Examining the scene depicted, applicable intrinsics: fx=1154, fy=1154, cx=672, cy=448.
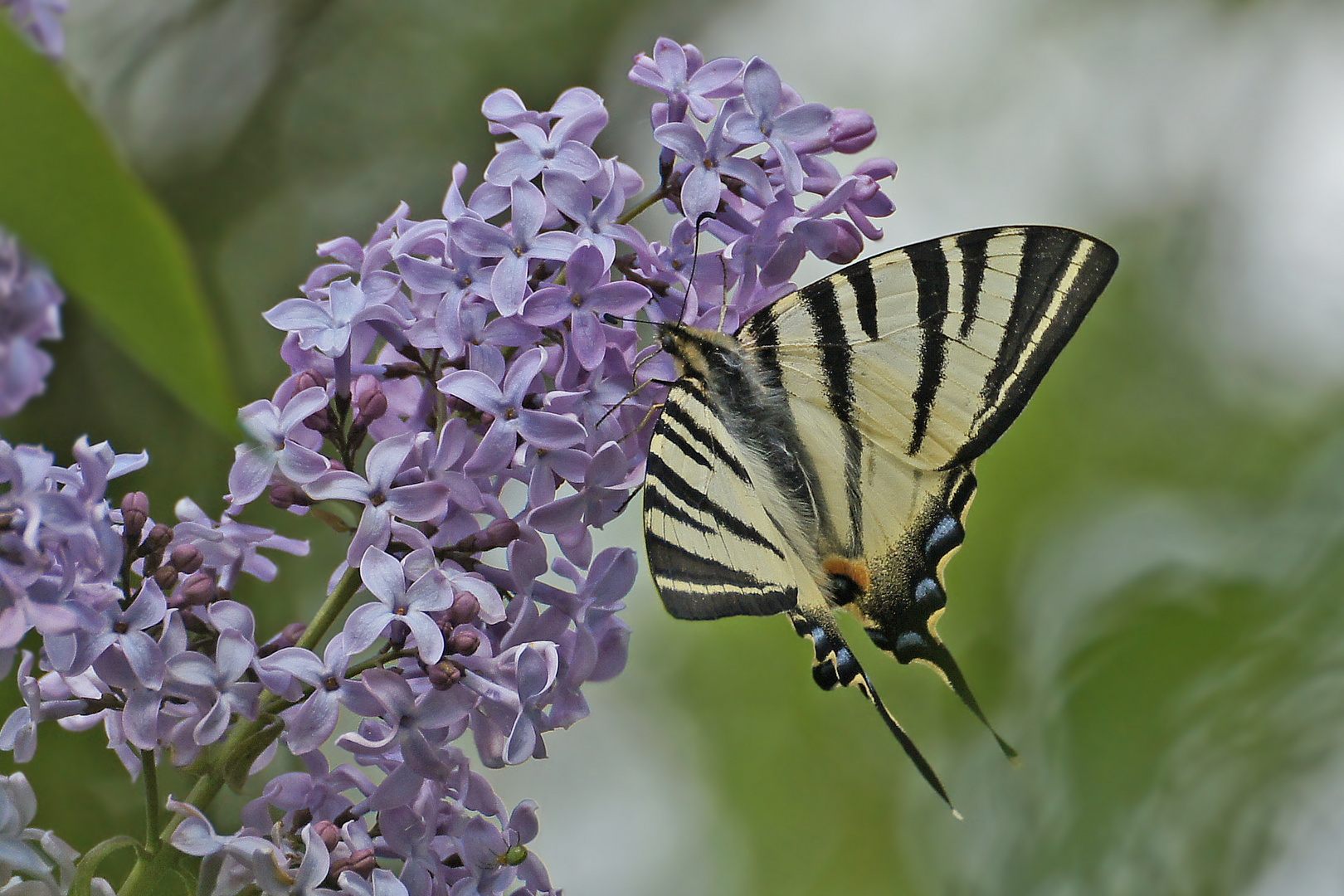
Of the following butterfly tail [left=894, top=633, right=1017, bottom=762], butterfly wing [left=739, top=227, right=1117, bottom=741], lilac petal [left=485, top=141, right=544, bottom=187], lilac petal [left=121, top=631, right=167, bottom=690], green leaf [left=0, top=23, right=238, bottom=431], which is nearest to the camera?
green leaf [left=0, top=23, right=238, bottom=431]

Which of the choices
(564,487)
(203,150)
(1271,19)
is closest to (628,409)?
(564,487)

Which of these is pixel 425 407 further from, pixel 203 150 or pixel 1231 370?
pixel 1231 370

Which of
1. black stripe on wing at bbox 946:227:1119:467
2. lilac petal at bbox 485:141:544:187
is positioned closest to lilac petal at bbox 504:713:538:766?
lilac petal at bbox 485:141:544:187

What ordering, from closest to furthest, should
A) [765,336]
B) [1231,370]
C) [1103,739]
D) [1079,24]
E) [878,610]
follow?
[765,336] → [878,610] → [1103,739] → [1231,370] → [1079,24]

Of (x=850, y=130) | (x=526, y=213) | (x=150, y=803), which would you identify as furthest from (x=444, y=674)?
(x=850, y=130)

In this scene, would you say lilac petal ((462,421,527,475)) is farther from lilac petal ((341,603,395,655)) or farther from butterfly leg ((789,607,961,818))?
butterfly leg ((789,607,961,818))
